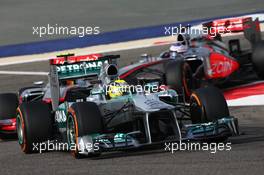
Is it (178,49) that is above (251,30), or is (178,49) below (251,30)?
below

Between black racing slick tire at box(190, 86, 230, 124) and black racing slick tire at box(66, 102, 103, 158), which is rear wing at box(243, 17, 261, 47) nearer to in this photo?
black racing slick tire at box(190, 86, 230, 124)

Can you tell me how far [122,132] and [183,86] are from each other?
15.1 feet

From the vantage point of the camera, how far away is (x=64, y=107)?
11.8 metres

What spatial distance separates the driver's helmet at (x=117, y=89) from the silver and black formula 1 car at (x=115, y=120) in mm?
16

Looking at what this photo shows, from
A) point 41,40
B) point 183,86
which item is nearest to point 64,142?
point 183,86

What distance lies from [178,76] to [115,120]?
4631mm

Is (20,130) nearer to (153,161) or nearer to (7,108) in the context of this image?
(7,108)

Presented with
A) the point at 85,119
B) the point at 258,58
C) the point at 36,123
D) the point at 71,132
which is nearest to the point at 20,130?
the point at 36,123

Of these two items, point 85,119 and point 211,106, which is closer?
point 85,119

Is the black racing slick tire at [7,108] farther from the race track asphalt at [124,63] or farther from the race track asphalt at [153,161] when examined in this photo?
the race track asphalt at [153,161]

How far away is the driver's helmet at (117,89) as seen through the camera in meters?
11.7

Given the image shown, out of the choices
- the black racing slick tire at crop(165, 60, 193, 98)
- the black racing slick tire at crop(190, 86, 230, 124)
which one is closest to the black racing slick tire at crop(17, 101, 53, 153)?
the black racing slick tire at crop(190, 86, 230, 124)

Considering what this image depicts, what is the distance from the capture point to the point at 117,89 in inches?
464

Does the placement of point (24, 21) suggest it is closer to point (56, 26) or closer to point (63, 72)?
point (56, 26)
